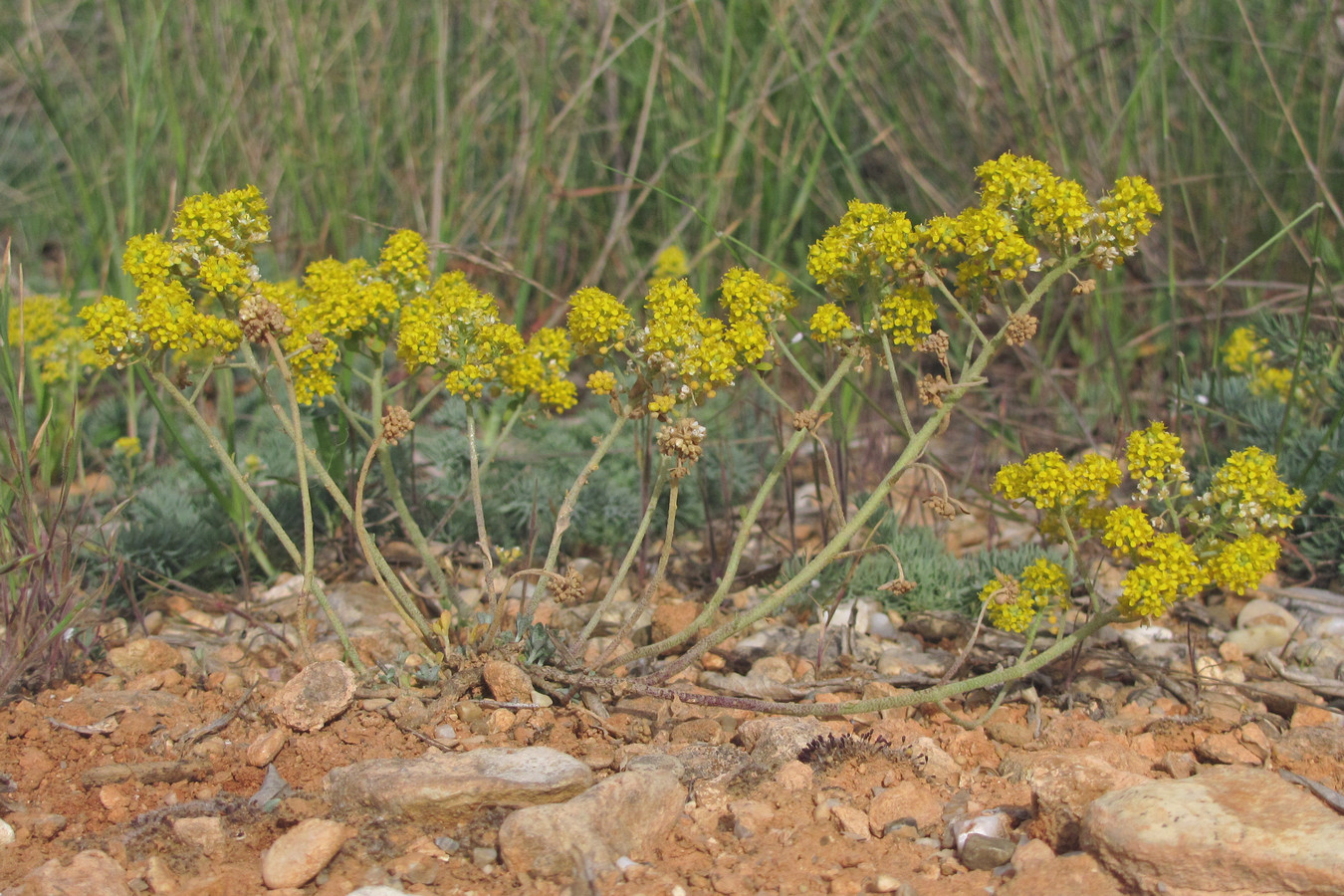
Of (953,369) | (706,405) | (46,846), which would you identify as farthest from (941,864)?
(953,369)

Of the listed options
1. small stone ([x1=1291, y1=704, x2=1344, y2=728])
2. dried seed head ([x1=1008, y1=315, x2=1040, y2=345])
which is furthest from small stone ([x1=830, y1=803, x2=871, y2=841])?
small stone ([x1=1291, y1=704, x2=1344, y2=728])

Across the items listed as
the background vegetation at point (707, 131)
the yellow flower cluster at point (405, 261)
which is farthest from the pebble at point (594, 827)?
the background vegetation at point (707, 131)

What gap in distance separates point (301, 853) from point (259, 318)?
3.37 feet

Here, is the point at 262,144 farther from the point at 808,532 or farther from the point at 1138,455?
the point at 1138,455

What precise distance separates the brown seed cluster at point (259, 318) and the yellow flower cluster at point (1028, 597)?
1573 millimetres

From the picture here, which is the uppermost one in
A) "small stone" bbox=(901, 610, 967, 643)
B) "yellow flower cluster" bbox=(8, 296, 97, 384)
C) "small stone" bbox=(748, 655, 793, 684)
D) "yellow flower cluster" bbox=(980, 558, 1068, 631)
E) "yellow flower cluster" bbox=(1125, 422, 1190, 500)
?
"yellow flower cluster" bbox=(1125, 422, 1190, 500)

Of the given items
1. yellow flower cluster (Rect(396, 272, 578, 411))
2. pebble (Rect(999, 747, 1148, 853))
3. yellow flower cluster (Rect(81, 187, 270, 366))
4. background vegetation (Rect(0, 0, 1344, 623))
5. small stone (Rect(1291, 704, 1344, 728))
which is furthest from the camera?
background vegetation (Rect(0, 0, 1344, 623))

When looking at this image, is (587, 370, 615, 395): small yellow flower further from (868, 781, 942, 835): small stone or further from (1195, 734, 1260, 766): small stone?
(1195, 734, 1260, 766): small stone

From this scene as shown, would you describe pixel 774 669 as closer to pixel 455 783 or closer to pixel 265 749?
pixel 455 783

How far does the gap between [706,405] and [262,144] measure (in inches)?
104

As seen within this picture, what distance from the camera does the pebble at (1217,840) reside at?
1870 millimetres

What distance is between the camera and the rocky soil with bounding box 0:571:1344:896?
1.98 meters

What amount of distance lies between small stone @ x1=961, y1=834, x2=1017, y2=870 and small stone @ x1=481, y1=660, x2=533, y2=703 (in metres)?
0.98

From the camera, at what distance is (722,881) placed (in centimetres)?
196
